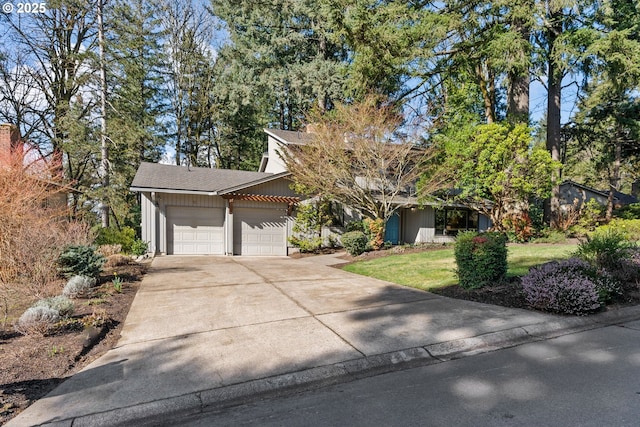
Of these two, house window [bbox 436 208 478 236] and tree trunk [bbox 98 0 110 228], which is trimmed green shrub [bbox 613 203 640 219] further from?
tree trunk [bbox 98 0 110 228]

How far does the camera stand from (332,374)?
3.60 metres

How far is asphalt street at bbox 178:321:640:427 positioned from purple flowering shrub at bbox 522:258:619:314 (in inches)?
51.7

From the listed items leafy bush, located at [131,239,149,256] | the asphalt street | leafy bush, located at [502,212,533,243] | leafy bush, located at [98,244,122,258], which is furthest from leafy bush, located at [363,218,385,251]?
the asphalt street

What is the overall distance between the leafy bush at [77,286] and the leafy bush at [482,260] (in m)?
→ 7.59

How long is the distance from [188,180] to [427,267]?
1177 cm

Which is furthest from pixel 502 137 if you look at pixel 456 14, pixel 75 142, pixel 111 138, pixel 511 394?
pixel 75 142

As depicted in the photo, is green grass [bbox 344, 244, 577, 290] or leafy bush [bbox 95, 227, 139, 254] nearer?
green grass [bbox 344, 244, 577, 290]

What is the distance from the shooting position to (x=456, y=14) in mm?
13461

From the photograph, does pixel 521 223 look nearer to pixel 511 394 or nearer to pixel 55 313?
A: pixel 511 394

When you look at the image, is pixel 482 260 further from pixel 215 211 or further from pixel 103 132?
pixel 103 132

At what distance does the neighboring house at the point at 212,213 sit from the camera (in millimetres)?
14773

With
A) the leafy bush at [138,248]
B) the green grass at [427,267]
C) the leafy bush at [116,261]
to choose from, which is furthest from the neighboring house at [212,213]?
the green grass at [427,267]

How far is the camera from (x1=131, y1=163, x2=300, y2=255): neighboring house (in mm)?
14773

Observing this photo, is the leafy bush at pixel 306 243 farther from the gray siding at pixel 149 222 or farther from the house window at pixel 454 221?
the house window at pixel 454 221
